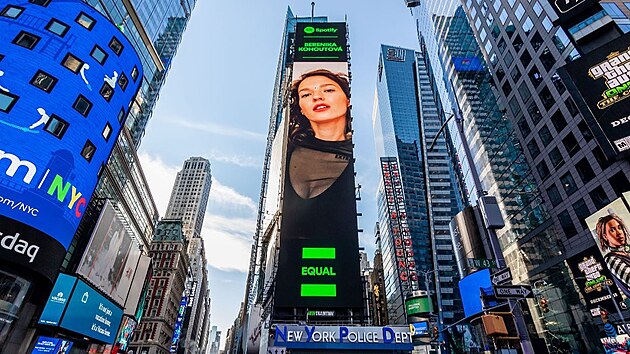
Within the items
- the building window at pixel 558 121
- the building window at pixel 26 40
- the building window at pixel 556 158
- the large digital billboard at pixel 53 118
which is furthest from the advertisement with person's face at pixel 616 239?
the building window at pixel 26 40

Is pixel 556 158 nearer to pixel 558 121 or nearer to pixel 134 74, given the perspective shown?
pixel 558 121

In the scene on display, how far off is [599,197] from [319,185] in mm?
29912

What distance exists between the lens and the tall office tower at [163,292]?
82.2 m

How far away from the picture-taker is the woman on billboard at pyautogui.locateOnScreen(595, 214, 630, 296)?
2809 centimetres

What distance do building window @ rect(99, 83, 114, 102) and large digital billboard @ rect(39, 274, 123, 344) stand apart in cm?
1677

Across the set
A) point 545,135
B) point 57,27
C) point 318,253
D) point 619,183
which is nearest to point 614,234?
point 619,183

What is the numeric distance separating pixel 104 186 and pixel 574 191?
56.9 meters

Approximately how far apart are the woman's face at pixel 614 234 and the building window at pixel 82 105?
4789cm

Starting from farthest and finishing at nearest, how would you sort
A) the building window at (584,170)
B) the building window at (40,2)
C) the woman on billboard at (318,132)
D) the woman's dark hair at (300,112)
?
the woman's dark hair at (300,112)
the woman on billboard at (318,132)
the building window at (584,170)
the building window at (40,2)

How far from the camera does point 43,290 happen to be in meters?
26.0

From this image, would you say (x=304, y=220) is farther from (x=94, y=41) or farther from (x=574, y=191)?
(x=574, y=191)

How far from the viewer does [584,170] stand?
37250 millimetres

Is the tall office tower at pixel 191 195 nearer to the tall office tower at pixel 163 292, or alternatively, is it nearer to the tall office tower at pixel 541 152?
the tall office tower at pixel 163 292

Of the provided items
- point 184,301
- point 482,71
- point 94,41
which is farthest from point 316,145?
point 184,301
